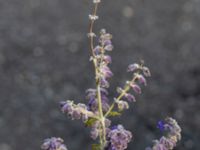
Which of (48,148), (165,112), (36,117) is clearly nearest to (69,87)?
(36,117)

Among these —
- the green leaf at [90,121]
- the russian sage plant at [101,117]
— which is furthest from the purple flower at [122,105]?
the green leaf at [90,121]

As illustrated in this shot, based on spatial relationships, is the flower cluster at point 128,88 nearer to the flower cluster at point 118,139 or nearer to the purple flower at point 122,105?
the purple flower at point 122,105

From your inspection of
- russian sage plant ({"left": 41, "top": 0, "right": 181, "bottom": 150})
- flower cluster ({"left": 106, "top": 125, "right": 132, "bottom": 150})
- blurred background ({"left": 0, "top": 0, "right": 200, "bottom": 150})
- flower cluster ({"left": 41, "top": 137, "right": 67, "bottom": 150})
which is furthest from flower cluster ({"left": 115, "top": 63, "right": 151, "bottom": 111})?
blurred background ({"left": 0, "top": 0, "right": 200, "bottom": 150})

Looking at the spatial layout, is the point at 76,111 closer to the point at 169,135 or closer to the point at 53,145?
the point at 53,145

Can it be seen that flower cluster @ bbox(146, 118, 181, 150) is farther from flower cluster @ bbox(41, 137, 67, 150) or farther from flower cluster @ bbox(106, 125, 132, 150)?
flower cluster @ bbox(41, 137, 67, 150)

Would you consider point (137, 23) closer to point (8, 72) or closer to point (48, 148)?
point (8, 72)

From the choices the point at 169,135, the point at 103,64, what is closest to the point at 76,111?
the point at 103,64

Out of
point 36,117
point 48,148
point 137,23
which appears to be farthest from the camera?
point 137,23

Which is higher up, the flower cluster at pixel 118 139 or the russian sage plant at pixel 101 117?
the russian sage plant at pixel 101 117
